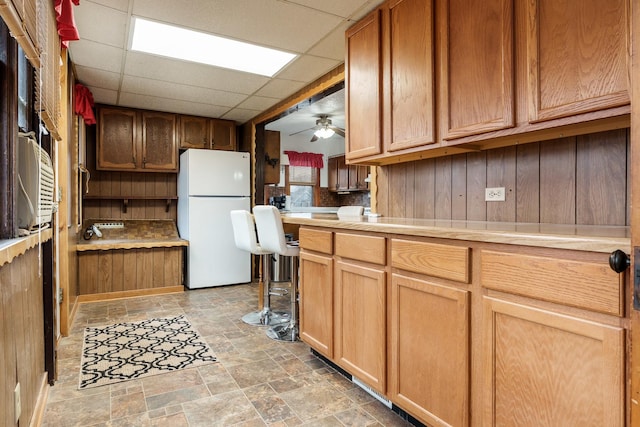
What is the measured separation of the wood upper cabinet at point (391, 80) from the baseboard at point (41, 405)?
2.19 metres

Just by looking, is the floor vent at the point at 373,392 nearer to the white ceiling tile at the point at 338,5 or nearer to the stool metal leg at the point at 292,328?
the stool metal leg at the point at 292,328

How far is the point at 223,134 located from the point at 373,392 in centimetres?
415

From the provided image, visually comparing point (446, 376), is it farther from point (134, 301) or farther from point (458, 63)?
point (134, 301)

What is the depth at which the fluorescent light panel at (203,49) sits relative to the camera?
2.60 m

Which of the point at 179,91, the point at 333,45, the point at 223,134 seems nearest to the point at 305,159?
the point at 223,134

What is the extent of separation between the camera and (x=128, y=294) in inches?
168

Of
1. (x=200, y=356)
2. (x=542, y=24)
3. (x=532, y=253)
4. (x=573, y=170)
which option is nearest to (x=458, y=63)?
(x=542, y=24)

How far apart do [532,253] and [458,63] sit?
1122mm

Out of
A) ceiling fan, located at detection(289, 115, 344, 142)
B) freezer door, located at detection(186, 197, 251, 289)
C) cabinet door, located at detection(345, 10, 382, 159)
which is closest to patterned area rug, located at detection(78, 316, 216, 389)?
freezer door, located at detection(186, 197, 251, 289)

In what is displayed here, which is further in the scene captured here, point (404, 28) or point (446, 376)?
point (404, 28)

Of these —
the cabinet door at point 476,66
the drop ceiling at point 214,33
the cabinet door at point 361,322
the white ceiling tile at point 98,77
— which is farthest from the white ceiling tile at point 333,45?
the white ceiling tile at point 98,77

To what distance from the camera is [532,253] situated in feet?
3.81

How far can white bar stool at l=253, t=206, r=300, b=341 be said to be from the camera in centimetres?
273

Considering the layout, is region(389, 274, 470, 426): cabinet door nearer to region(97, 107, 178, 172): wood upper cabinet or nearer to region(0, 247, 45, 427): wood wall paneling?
region(0, 247, 45, 427): wood wall paneling
